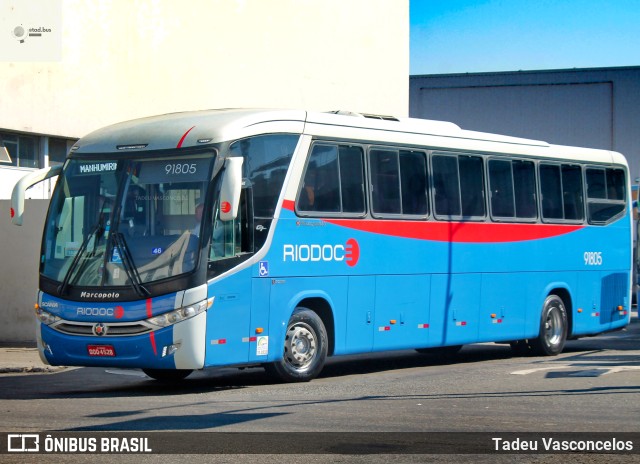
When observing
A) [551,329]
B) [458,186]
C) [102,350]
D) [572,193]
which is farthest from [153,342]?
[572,193]

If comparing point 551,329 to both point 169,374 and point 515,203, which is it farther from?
point 169,374

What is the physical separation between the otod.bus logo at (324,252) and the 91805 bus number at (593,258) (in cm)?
653

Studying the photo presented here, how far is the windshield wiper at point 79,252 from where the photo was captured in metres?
14.6

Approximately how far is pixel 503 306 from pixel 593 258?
9.86ft

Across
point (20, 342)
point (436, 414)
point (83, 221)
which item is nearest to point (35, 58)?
point (20, 342)

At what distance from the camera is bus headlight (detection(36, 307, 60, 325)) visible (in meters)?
14.8

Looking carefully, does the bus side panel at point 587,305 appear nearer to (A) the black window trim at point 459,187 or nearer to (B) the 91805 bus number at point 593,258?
(B) the 91805 bus number at point 593,258

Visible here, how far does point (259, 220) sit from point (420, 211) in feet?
12.0

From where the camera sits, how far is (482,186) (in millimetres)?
19094

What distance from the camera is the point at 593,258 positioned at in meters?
21.7

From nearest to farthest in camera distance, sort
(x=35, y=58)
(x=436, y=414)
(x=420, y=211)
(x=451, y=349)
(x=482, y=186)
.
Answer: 1. (x=436, y=414)
2. (x=420, y=211)
3. (x=482, y=186)
4. (x=451, y=349)
5. (x=35, y=58)

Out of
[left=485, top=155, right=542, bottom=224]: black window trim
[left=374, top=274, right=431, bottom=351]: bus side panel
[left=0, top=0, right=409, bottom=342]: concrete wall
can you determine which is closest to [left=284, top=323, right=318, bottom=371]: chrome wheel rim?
[left=374, top=274, right=431, bottom=351]: bus side panel

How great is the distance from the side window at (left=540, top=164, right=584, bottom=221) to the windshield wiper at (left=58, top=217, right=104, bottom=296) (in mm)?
8735

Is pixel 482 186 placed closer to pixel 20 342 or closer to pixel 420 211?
pixel 420 211
